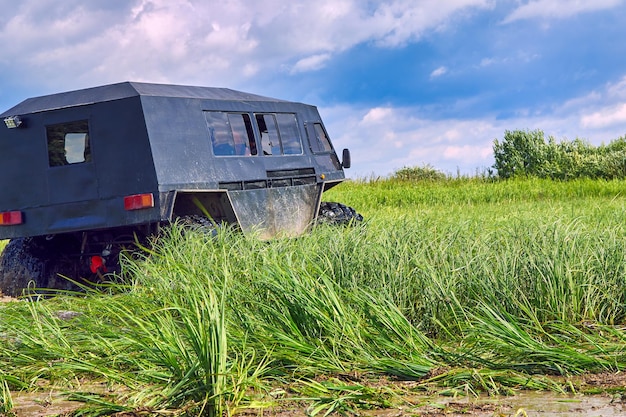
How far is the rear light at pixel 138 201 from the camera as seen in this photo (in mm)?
8266

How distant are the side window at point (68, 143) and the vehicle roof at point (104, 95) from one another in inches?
9.2

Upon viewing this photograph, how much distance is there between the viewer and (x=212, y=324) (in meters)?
3.41

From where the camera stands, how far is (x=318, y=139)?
11.2 m

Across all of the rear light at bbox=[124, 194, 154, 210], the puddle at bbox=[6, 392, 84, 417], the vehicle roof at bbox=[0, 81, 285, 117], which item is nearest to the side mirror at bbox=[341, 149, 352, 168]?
the vehicle roof at bbox=[0, 81, 285, 117]

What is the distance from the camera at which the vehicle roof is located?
8.77m

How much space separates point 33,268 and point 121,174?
185cm

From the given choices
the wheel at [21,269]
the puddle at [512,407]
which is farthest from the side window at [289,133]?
the puddle at [512,407]

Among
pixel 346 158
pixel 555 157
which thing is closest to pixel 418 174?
pixel 555 157

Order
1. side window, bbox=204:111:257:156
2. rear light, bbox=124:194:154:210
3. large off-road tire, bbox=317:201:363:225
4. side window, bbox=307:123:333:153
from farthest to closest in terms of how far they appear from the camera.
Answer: side window, bbox=307:123:333:153
large off-road tire, bbox=317:201:363:225
side window, bbox=204:111:257:156
rear light, bbox=124:194:154:210

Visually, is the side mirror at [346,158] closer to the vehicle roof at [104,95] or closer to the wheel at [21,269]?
the vehicle roof at [104,95]

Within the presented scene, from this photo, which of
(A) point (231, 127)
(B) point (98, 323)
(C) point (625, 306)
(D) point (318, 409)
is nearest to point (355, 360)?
(D) point (318, 409)

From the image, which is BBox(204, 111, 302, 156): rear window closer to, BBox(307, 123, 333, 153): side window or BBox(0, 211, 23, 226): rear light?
BBox(307, 123, 333, 153): side window

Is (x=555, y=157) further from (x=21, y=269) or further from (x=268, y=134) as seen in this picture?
(x=21, y=269)

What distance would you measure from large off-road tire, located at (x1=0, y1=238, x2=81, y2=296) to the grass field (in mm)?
3310
